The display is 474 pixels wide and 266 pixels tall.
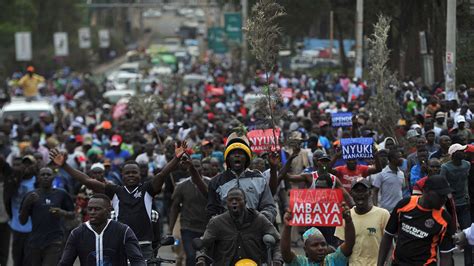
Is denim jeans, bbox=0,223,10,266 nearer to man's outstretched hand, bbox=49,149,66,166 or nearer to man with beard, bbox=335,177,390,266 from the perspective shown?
man's outstretched hand, bbox=49,149,66,166

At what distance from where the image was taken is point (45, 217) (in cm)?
1452

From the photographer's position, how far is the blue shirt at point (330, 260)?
9727mm

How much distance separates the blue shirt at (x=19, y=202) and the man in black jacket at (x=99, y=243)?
586 cm

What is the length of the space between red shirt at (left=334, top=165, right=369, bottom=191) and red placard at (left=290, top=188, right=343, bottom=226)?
190 inches

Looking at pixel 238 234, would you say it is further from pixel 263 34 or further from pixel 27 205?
pixel 27 205

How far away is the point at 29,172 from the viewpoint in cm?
1619

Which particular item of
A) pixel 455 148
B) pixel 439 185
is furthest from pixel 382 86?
pixel 439 185

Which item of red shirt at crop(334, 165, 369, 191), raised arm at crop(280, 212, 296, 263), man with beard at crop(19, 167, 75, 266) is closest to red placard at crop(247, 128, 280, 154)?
red shirt at crop(334, 165, 369, 191)

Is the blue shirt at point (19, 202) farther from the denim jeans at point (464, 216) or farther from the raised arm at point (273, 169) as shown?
the denim jeans at point (464, 216)

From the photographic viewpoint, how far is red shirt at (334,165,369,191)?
14852 millimetres

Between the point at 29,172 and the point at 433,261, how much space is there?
23.7 ft

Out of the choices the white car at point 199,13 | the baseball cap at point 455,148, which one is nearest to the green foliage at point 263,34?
the baseball cap at point 455,148

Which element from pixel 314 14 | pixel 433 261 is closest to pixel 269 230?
pixel 433 261

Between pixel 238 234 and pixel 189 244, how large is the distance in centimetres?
443
